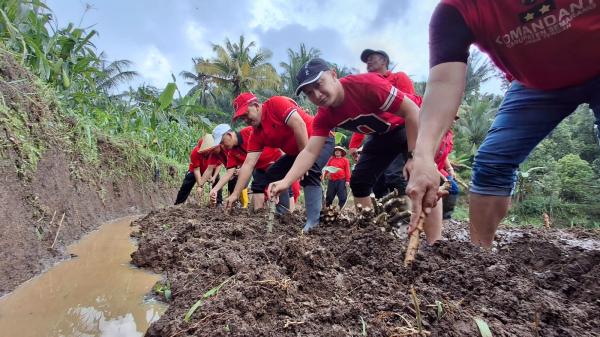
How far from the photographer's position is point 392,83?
371cm

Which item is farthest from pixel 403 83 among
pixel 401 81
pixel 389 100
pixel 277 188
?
pixel 277 188

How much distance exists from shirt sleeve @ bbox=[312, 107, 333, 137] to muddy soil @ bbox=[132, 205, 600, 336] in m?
0.80

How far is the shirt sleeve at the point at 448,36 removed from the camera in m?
1.17

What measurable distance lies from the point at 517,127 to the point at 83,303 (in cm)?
203

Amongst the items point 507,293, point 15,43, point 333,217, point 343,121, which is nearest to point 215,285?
point 507,293

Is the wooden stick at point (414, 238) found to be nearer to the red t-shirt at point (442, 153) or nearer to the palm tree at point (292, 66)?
the red t-shirt at point (442, 153)

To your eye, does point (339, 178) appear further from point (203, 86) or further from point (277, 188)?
point (203, 86)

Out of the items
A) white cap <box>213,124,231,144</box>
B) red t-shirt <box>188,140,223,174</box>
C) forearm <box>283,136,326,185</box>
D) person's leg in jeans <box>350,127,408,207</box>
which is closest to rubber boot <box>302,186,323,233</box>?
person's leg in jeans <box>350,127,408,207</box>

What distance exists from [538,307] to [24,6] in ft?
15.6

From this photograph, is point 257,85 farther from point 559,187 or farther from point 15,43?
point 15,43

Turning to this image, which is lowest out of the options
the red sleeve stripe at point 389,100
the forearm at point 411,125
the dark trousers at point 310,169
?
the dark trousers at point 310,169

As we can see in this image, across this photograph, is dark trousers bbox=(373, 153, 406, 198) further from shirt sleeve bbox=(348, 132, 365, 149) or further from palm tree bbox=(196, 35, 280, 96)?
palm tree bbox=(196, 35, 280, 96)

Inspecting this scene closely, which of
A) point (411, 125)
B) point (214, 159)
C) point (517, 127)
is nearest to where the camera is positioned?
point (517, 127)

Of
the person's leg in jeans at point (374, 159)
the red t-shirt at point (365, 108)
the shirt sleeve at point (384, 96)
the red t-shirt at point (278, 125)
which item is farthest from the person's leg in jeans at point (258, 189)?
the shirt sleeve at point (384, 96)
